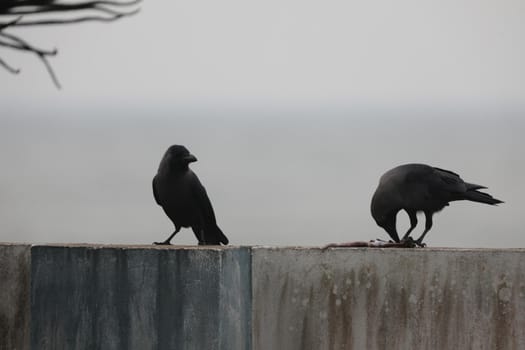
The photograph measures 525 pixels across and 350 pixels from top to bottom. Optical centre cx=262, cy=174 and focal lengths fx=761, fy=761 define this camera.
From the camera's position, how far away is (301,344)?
4629 millimetres

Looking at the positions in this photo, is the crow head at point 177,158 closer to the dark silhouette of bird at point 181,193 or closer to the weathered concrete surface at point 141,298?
the dark silhouette of bird at point 181,193

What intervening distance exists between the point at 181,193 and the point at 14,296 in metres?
1.63

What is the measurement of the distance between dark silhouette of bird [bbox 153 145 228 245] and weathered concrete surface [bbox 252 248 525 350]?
182 cm

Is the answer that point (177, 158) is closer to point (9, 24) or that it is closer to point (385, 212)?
point (385, 212)

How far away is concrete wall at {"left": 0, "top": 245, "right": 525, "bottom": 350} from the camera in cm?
439

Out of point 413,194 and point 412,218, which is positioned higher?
point 413,194

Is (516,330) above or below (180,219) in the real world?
below

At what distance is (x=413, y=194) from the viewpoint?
6.28 meters

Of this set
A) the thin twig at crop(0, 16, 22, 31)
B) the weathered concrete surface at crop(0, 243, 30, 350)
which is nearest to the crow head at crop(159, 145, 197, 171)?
the weathered concrete surface at crop(0, 243, 30, 350)

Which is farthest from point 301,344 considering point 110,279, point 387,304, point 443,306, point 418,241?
point 418,241

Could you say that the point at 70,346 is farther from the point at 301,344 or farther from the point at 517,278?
the point at 517,278

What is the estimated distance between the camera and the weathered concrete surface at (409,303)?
4.55 m

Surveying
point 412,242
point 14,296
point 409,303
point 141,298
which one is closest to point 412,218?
point 412,242

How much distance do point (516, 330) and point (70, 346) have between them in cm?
266
